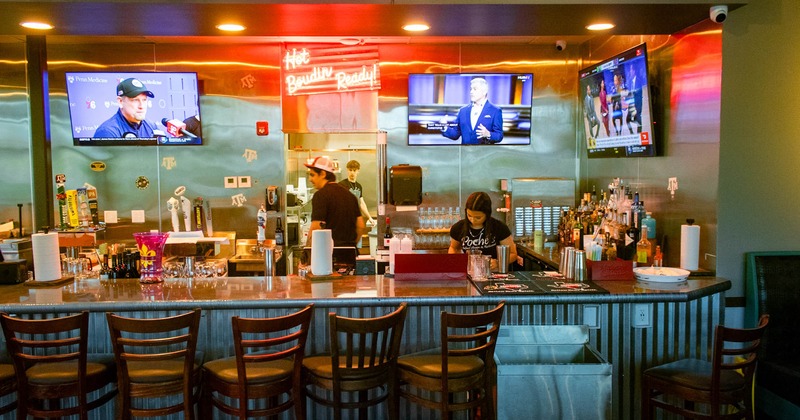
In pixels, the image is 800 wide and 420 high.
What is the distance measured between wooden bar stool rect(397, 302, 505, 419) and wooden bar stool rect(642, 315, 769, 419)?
2.93 ft

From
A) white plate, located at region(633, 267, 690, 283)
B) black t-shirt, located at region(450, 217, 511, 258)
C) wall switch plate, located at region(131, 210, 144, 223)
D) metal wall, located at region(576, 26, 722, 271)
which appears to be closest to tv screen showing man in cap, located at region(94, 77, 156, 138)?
wall switch plate, located at region(131, 210, 144, 223)

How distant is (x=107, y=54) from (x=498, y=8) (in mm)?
4442

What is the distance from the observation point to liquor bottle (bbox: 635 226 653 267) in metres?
4.38

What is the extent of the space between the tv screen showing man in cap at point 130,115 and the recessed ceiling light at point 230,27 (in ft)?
8.06

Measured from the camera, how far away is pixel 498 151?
6770mm

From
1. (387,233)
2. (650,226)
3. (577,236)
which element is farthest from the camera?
(387,233)

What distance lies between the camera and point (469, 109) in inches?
256

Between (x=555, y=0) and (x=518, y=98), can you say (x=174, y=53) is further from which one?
(x=555, y=0)

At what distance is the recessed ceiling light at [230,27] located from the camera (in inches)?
161

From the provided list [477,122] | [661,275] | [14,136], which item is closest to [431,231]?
[477,122]

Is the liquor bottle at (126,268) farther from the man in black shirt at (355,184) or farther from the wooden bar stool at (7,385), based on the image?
the man in black shirt at (355,184)

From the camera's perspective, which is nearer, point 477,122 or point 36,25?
point 36,25

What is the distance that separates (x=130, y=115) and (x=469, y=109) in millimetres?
3425

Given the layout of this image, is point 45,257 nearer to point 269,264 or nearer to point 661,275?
point 269,264
